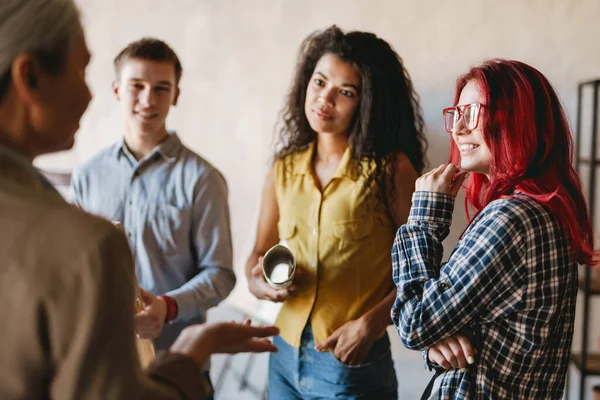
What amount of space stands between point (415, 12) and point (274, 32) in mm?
504

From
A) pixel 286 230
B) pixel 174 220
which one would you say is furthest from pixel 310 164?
pixel 174 220

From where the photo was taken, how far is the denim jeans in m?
1.63

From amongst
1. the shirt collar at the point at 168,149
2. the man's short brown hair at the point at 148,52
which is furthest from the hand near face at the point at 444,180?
the man's short brown hair at the point at 148,52

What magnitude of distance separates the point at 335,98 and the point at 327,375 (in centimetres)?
76

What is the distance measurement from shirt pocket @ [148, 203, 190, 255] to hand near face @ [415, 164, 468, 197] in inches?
31.3

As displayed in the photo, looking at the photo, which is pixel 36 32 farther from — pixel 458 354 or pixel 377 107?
pixel 377 107

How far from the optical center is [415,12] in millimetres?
1918

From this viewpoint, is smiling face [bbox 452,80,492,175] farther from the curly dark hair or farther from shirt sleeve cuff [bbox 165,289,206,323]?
shirt sleeve cuff [bbox 165,289,206,323]

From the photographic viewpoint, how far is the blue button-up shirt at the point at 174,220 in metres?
1.79

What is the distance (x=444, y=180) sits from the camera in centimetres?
125

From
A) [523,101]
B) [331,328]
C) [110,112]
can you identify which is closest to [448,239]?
[331,328]

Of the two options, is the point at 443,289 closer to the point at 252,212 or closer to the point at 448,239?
the point at 448,239

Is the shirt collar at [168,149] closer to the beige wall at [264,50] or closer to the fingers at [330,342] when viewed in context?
the beige wall at [264,50]

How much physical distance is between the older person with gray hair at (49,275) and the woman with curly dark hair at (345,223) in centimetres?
92
